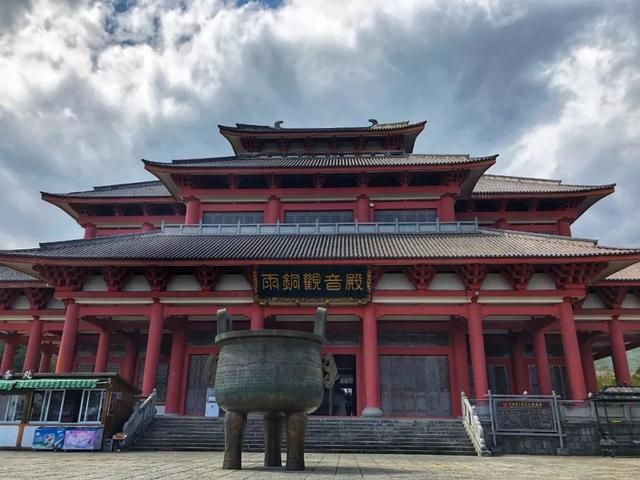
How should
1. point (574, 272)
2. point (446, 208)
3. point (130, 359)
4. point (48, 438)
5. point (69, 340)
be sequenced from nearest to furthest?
1. point (48, 438)
2. point (574, 272)
3. point (69, 340)
4. point (130, 359)
5. point (446, 208)

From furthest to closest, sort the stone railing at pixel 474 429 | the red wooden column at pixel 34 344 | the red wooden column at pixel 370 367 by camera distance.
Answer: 1. the red wooden column at pixel 34 344
2. the red wooden column at pixel 370 367
3. the stone railing at pixel 474 429

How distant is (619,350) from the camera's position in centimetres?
1964

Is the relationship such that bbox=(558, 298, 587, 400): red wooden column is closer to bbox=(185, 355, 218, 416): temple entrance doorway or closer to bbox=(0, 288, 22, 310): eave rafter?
bbox=(185, 355, 218, 416): temple entrance doorway

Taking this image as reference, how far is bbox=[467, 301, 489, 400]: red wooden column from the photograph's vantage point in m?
16.9

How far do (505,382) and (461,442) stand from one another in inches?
323

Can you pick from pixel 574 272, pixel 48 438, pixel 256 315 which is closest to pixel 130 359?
pixel 256 315

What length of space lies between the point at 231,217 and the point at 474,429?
15822 millimetres

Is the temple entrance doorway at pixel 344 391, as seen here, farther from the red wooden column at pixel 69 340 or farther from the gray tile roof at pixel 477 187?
the gray tile roof at pixel 477 187

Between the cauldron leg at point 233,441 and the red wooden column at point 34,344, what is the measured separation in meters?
16.3

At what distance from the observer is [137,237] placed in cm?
2184

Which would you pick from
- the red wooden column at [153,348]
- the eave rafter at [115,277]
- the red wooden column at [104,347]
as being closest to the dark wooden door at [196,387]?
the red wooden column at [153,348]

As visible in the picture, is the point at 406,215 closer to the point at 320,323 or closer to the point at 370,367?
the point at 370,367

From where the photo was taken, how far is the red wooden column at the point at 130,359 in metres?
22.0

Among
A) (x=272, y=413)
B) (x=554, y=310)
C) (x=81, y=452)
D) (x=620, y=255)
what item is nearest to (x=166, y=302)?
(x=81, y=452)
